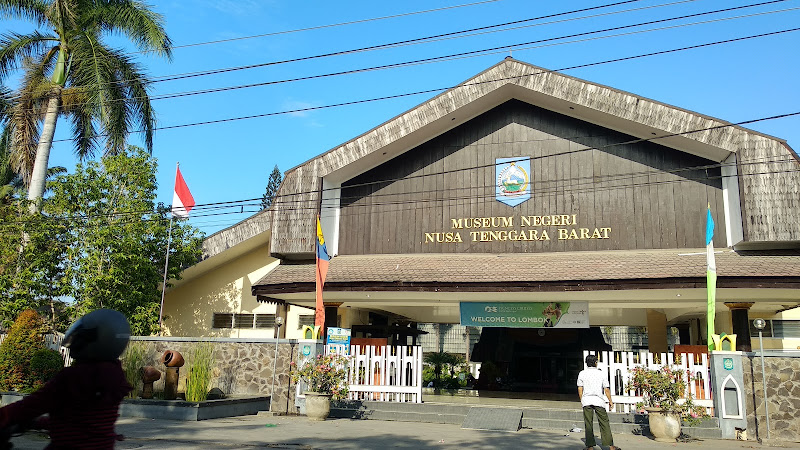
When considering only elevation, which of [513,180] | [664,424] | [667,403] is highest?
[513,180]

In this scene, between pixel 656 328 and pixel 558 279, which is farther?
pixel 656 328

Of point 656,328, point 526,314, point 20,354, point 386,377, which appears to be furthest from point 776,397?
point 20,354

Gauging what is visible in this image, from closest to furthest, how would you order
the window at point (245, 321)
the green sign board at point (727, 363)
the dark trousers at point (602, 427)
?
the dark trousers at point (602, 427)
the green sign board at point (727, 363)
the window at point (245, 321)

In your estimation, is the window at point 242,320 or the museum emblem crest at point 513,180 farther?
the window at point 242,320

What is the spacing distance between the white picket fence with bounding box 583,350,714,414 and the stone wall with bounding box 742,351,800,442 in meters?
0.71

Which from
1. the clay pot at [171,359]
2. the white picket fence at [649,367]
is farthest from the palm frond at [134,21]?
the white picket fence at [649,367]

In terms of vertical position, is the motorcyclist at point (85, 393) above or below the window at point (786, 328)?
below

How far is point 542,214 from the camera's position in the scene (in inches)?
622

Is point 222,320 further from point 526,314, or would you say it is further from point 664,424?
point 664,424

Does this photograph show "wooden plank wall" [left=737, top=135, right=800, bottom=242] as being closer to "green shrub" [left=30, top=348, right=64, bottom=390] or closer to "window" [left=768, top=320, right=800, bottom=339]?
"window" [left=768, top=320, right=800, bottom=339]

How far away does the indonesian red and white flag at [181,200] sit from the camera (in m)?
18.1

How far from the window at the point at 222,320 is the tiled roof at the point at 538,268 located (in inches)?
167

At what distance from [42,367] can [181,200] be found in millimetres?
6662

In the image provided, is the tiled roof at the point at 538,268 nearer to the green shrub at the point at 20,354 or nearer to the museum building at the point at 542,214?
the museum building at the point at 542,214
